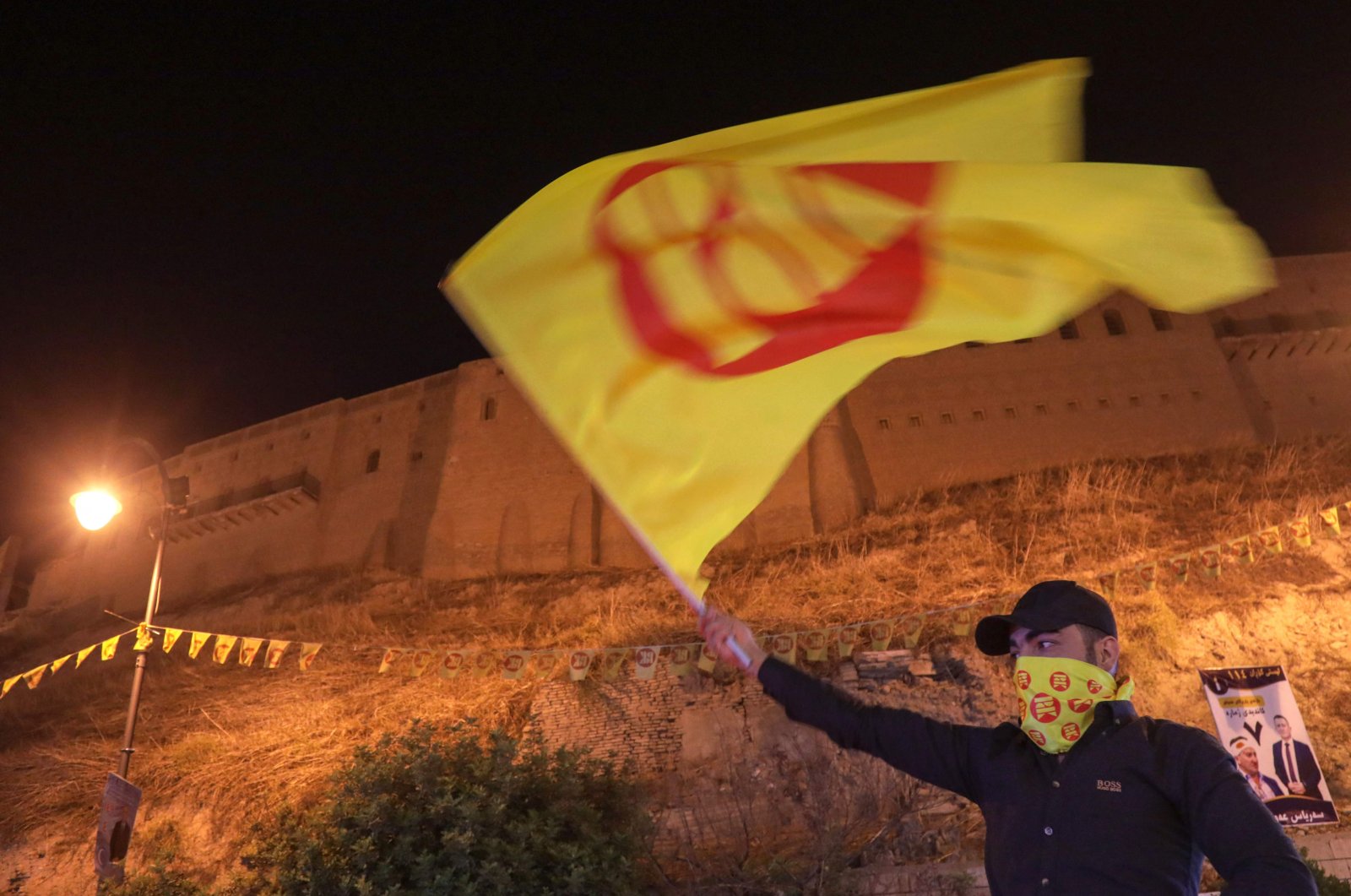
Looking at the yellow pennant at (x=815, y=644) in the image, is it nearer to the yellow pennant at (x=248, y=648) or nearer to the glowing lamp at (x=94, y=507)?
the yellow pennant at (x=248, y=648)

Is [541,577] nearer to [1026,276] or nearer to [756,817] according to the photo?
[756,817]

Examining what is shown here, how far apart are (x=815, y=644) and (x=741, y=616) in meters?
1.95

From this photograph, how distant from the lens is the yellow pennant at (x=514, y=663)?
1260 centimetres

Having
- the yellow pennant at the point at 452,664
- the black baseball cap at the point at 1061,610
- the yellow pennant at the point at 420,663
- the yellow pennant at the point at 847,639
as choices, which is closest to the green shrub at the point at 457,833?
the yellow pennant at the point at 847,639

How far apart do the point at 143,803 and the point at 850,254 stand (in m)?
13.1

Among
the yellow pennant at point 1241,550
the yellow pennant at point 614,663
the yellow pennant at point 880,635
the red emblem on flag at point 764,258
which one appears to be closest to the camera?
the red emblem on flag at point 764,258

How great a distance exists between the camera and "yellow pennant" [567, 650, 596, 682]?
12.3 metres

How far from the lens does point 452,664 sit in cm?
1388

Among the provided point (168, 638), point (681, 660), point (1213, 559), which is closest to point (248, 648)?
point (168, 638)

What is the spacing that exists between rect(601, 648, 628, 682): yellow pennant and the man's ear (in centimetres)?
1011

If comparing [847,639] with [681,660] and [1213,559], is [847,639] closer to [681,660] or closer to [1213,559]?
[681,660]

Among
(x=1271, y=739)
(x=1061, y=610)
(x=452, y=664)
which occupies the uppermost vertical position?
(x=452, y=664)

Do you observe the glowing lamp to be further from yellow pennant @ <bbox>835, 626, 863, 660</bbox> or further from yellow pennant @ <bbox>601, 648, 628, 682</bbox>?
yellow pennant @ <bbox>835, 626, 863, 660</bbox>

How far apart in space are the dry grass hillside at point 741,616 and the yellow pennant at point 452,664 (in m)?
0.17
